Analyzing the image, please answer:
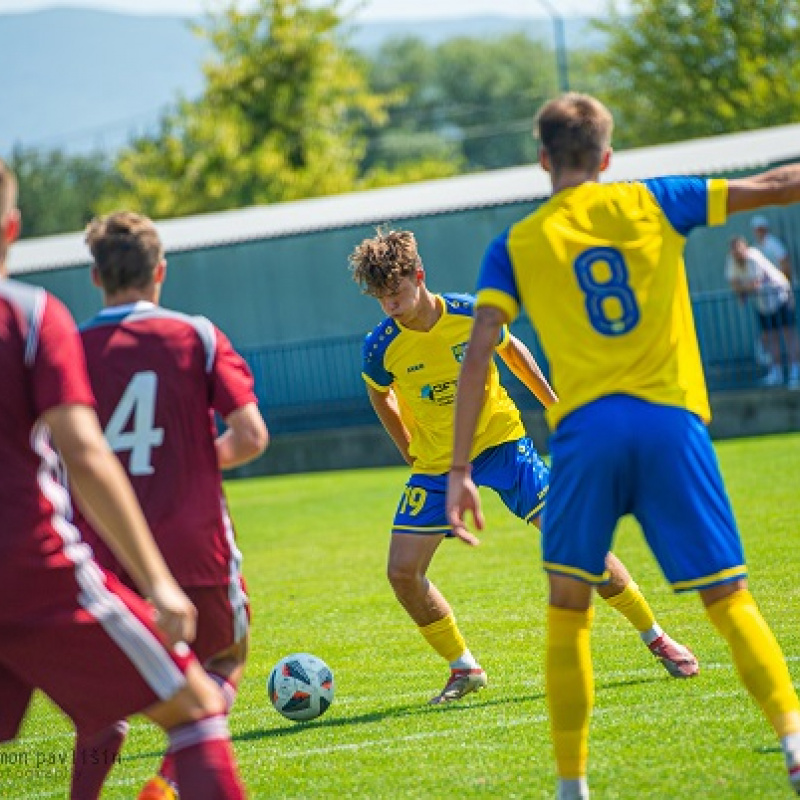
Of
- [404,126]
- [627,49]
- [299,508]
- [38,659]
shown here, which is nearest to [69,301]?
[299,508]

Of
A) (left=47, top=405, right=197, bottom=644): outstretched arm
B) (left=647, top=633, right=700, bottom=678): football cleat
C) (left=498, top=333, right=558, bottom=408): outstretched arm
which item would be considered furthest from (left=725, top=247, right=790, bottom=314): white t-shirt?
(left=47, top=405, right=197, bottom=644): outstretched arm

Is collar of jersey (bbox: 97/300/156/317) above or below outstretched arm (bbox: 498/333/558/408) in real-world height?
above

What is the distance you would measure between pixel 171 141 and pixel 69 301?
12.8 meters

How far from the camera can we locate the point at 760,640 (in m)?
5.33

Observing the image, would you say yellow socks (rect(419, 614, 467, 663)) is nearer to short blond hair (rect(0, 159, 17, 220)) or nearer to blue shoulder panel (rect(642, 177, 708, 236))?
blue shoulder panel (rect(642, 177, 708, 236))

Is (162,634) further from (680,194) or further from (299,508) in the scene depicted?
(299,508)

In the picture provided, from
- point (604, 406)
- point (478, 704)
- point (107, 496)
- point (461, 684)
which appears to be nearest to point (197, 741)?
point (107, 496)

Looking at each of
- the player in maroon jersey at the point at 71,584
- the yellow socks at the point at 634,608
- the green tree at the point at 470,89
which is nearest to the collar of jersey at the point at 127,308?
the player in maroon jersey at the point at 71,584

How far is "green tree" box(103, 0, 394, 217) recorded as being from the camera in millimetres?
38812

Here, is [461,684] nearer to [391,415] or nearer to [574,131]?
[391,415]

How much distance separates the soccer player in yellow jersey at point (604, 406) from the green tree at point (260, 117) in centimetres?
3371

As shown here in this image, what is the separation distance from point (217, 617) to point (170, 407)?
→ 673mm

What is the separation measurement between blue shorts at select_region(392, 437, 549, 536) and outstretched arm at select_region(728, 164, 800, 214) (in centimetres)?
287

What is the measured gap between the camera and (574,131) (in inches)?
211
